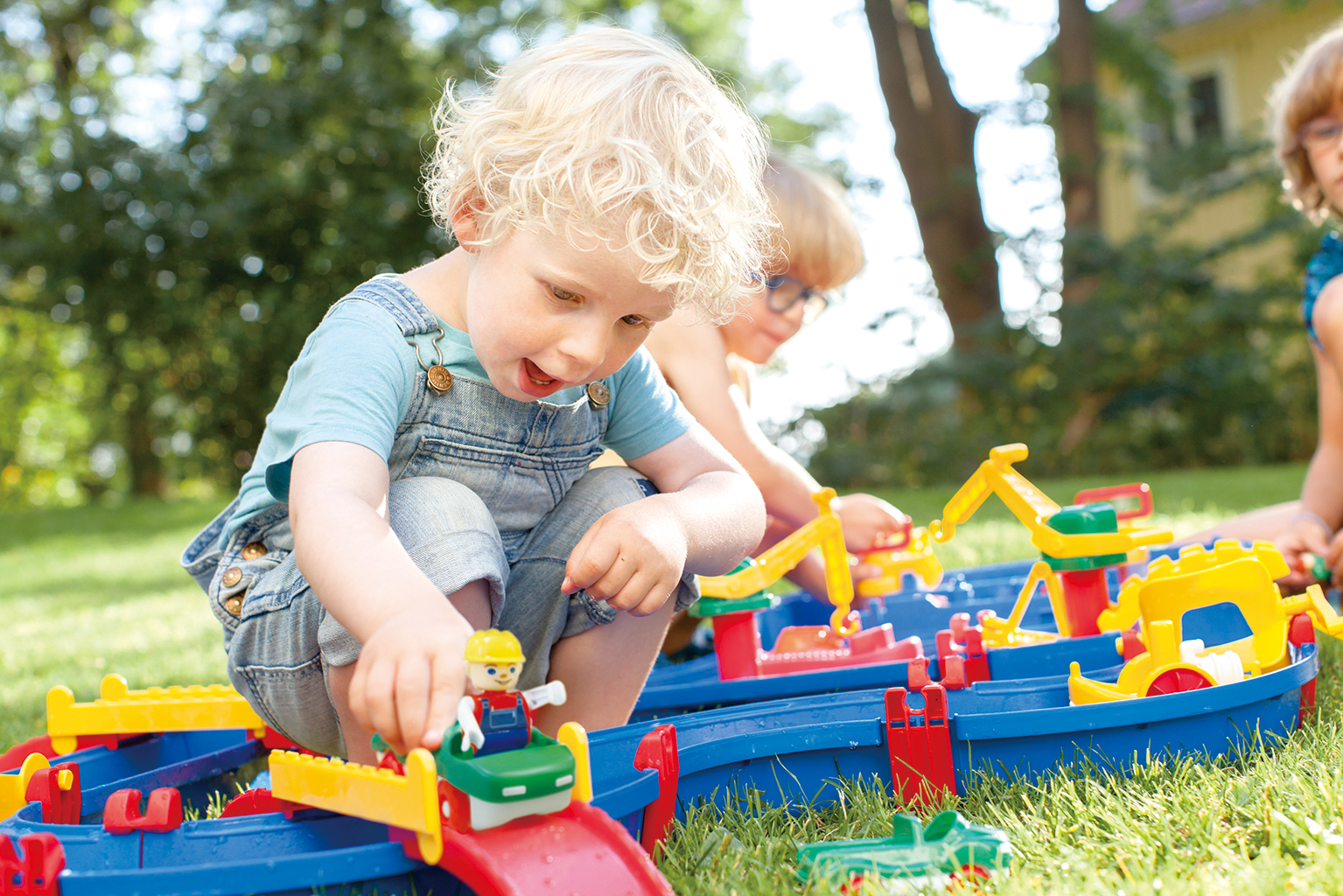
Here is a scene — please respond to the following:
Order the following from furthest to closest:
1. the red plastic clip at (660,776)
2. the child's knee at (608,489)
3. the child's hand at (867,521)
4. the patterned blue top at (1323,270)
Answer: the patterned blue top at (1323,270)
the child's hand at (867,521)
the child's knee at (608,489)
the red plastic clip at (660,776)

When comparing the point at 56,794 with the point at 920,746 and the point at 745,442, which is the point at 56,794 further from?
Result: the point at 745,442

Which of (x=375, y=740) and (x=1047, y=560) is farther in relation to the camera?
(x=1047, y=560)

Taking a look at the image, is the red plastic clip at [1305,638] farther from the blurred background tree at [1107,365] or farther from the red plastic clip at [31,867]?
the blurred background tree at [1107,365]

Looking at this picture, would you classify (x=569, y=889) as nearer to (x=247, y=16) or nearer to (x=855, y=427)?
(x=855, y=427)

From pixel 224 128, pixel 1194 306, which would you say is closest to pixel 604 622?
pixel 1194 306

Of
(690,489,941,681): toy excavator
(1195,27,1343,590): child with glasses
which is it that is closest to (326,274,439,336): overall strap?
(690,489,941,681): toy excavator

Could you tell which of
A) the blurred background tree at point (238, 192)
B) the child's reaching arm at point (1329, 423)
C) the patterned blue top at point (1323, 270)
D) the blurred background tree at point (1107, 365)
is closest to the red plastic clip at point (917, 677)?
the child's reaching arm at point (1329, 423)

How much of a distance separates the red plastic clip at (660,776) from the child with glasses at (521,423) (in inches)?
6.3

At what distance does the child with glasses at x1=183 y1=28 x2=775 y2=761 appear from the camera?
50.0 inches

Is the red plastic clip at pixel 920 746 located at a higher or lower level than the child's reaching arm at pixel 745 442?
lower

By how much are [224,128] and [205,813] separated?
10114 millimetres

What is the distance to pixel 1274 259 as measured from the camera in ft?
39.1

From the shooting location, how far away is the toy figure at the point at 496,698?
996 millimetres

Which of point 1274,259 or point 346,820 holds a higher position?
point 1274,259
